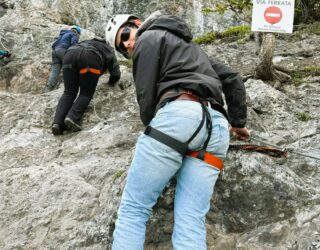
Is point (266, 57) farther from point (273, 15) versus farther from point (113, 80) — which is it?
point (113, 80)

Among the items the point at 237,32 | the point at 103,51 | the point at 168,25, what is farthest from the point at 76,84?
the point at 237,32

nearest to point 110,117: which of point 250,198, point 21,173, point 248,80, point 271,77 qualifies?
point 21,173

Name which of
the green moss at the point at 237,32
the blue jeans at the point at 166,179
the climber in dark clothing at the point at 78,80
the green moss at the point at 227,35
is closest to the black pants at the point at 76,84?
the climber in dark clothing at the point at 78,80

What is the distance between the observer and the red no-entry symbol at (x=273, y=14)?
5705 mm

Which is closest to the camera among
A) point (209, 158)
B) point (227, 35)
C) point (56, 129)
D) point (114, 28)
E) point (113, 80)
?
point (209, 158)

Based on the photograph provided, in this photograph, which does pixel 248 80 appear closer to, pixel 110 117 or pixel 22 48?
pixel 110 117

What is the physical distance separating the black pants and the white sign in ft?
8.47

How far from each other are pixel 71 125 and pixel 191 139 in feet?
11.4

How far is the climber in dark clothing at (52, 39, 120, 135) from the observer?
240 inches

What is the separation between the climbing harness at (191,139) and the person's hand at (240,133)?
3.07 feet

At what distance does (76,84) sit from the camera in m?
6.43

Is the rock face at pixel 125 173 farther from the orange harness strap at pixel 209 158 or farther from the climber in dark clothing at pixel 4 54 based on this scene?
the climber in dark clothing at pixel 4 54

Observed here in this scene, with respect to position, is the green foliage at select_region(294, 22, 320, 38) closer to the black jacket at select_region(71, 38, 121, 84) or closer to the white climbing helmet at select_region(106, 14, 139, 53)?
the black jacket at select_region(71, 38, 121, 84)

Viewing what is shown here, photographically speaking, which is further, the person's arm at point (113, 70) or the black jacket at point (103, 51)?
the person's arm at point (113, 70)
